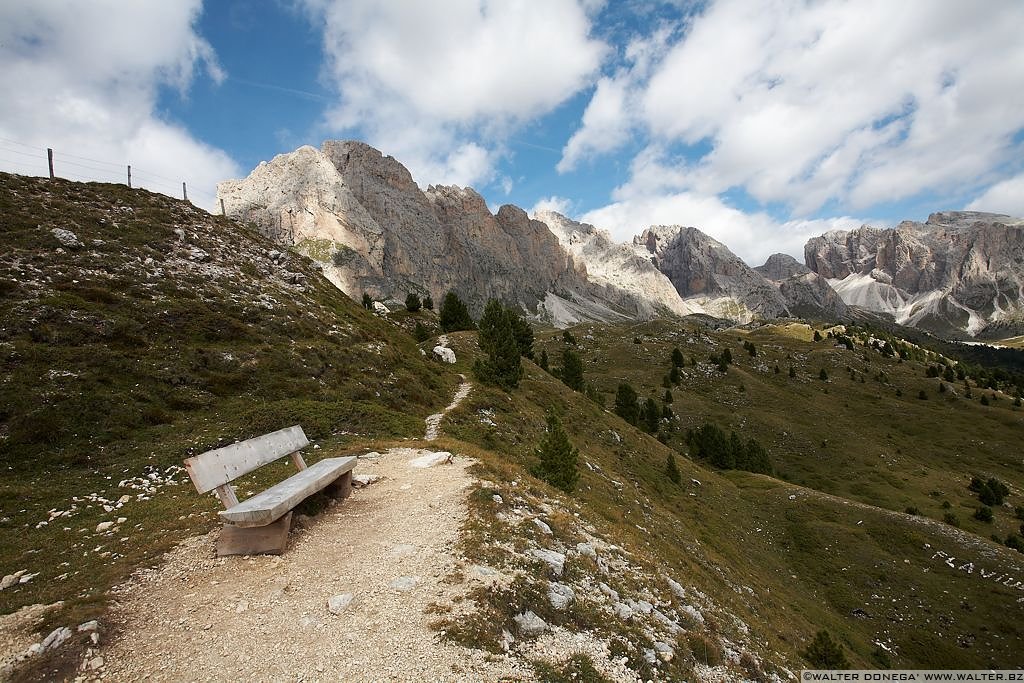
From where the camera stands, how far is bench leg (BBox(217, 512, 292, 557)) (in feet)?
34.5

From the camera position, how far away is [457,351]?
50.7 meters

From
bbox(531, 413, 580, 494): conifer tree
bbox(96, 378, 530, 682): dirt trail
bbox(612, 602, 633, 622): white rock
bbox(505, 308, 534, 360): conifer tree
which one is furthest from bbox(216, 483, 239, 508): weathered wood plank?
bbox(505, 308, 534, 360): conifer tree

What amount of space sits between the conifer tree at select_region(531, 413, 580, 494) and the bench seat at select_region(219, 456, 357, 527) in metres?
9.58

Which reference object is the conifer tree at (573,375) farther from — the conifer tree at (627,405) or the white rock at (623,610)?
the white rock at (623,610)

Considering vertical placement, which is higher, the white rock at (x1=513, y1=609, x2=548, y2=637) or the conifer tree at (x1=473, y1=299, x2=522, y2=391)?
the conifer tree at (x1=473, y1=299, x2=522, y2=391)

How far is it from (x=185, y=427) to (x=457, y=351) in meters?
31.7

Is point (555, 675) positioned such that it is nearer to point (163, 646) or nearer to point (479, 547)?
point (479, 547)

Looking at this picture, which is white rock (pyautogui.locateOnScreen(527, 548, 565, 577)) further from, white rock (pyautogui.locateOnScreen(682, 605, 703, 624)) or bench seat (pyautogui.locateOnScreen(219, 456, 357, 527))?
bench seat (pyautogui.locateOnScreen(219, 456, 357, 527))

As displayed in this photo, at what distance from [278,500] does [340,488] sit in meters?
3.87

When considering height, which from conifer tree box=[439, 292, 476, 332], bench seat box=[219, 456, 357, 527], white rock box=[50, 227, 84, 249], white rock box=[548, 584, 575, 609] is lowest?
white rock box=[548, 584, 575, 609]

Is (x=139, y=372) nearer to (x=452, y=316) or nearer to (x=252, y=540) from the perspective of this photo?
(x=252, y=540)

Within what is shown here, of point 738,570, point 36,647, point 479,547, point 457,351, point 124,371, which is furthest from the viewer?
point 457,351

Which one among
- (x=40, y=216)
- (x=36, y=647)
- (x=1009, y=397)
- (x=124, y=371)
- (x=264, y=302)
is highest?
(x=40, y=216)

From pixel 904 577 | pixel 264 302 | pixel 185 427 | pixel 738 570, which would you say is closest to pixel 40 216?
pixel 264 302
